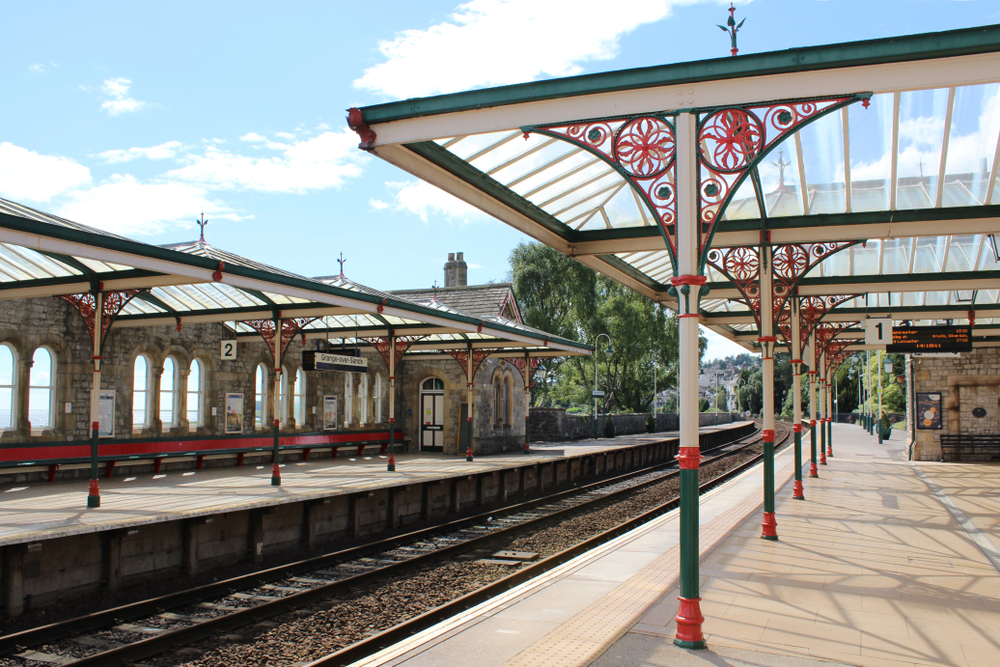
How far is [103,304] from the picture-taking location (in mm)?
10328

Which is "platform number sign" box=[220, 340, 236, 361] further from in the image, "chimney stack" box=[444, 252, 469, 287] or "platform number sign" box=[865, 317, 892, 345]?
"chimney stack" box=[444, 252, 469, 287]

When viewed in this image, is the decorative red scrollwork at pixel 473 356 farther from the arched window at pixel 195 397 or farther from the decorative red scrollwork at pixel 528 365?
the arched window at pixel 195 397

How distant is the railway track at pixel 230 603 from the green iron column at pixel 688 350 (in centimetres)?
366

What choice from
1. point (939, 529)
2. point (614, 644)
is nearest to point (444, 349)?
point (939, 529)

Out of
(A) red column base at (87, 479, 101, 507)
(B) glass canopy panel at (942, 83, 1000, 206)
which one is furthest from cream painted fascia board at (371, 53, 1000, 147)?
(A) red column base at (87, 479, 101, 507)

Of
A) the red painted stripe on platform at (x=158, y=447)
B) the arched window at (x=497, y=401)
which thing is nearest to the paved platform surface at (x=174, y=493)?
the red painted stripe on platform at (x=158, y=447)

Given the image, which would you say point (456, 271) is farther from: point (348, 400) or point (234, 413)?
point (234, 413)

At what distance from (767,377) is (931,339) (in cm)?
843

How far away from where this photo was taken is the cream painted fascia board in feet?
16.8

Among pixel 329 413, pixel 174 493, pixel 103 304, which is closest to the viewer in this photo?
pixel 103 304

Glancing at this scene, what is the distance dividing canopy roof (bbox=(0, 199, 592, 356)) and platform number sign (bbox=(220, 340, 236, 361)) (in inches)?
18.0

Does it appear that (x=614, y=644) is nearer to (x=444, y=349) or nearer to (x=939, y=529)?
(x=939, y=529)

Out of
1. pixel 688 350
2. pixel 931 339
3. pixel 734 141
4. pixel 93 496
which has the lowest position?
pixel 93 496

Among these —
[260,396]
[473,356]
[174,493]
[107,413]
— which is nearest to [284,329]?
[107,413]
